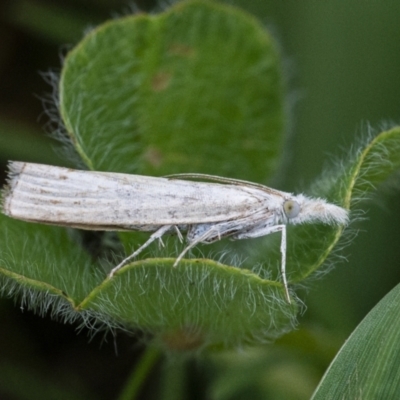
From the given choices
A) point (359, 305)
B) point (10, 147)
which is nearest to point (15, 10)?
point (10, 147)

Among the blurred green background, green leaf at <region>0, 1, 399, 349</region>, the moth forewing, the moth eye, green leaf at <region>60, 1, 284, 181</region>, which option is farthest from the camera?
the blurred green background

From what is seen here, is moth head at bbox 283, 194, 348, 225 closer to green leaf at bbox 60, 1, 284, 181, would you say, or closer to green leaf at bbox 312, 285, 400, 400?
green leaf at bbox 312, 285, 400, 400

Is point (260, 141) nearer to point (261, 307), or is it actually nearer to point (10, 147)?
point (261, 307)

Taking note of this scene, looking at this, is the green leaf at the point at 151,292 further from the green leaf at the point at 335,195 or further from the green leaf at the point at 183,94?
the green leaf at the point at 183,94

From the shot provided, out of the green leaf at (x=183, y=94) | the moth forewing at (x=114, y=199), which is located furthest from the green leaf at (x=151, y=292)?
the green leaf at (x=183, y=94)

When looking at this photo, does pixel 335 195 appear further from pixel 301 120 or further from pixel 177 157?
pixel 301 120

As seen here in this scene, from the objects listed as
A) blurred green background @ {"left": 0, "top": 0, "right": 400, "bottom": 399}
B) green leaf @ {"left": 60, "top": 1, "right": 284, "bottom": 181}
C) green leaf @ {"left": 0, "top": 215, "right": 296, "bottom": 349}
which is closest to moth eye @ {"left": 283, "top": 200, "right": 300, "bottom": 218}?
green leaf @ {"left": 0, "top": 215, "right": 296, "bottom": 349}
